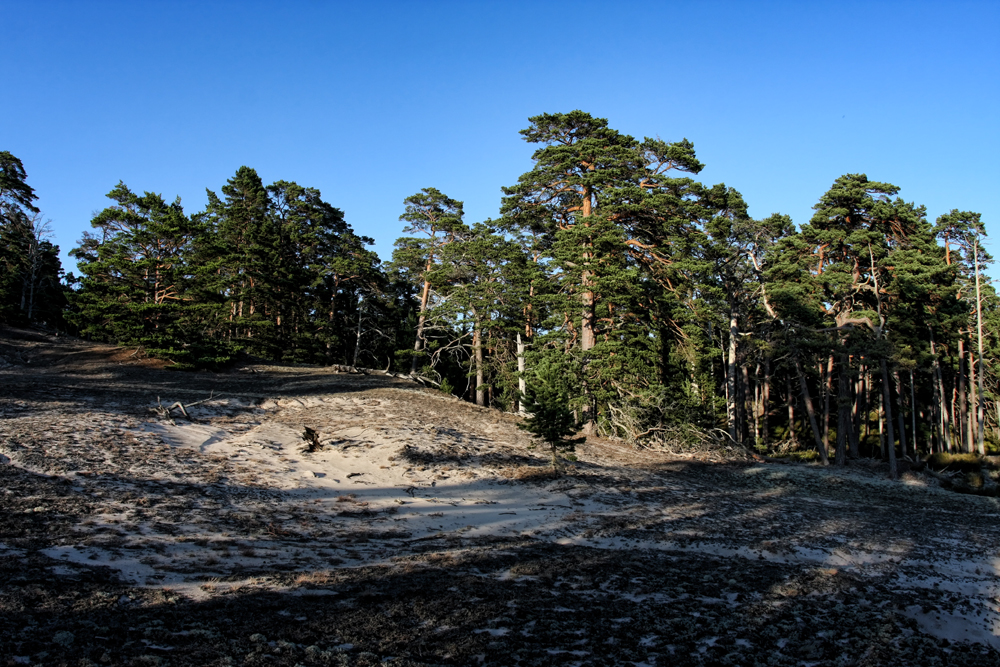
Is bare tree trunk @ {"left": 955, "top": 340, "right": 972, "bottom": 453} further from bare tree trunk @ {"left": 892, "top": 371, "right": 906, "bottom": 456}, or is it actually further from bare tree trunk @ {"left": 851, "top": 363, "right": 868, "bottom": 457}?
bare tree trunk @ {"left": 851, "top": 363, "right": 868, "bottom": 457}

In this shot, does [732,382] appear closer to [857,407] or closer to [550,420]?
[857,407]

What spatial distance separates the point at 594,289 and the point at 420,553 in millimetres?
14051

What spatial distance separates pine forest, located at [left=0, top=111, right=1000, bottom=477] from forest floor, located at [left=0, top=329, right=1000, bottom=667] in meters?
4.30

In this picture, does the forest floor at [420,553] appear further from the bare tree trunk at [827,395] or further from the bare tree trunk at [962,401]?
the bare tree trunk at [962,401]

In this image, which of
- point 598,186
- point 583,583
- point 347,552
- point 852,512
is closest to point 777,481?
point 852,512

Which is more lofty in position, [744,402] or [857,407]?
[744,402]

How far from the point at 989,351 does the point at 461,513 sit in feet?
137

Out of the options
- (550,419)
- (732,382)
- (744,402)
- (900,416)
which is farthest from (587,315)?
(900,416)

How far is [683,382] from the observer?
24.1m

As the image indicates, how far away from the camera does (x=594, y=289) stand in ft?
68.3

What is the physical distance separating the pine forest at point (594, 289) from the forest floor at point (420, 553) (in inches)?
169

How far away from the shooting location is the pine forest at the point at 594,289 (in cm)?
2192

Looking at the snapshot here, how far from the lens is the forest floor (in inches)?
199

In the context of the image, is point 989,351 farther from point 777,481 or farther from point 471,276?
point 471,276
